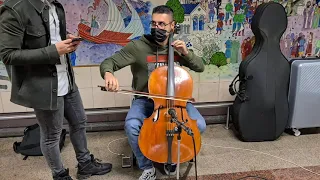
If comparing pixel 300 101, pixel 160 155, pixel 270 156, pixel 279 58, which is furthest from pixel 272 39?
pixel 160 155

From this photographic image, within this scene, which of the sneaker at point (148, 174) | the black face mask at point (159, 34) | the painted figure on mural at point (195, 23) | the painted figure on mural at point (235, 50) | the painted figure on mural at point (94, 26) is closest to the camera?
the black face mask at point (159, 34)

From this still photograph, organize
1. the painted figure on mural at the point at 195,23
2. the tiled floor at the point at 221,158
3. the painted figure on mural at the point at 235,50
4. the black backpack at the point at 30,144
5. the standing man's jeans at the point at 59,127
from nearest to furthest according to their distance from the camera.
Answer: the standing man's jeans at the point at 59,127 → the tiled floor at the point at 221,158 → the black backpack at the point at 30,144 → the painted figure on mural at the point at 195,23 → the painted figure on mural at the point at 235,50

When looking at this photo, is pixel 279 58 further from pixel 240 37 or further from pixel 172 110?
pixel 172 110

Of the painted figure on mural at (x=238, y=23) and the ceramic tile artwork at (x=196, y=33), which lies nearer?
the ceramic tile artwork at (x=196, y=33)

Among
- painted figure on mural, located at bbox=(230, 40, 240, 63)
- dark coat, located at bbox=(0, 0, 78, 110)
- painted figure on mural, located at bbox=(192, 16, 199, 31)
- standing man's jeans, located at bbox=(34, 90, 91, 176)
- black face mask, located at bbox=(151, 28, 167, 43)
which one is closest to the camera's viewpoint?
dark coat, located at bbox=(0, 0, 78, 110)

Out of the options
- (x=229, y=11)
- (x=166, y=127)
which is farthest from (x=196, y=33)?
(x=166, y=127)

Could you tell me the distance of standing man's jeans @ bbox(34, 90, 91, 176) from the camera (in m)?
1.63

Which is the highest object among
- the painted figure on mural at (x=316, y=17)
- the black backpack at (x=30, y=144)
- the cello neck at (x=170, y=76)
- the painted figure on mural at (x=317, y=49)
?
the painted figure on mural at (x=316, y=17)

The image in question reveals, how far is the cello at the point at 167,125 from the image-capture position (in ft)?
5.56

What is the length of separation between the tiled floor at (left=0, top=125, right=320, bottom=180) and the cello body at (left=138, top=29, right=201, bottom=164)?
0.37m

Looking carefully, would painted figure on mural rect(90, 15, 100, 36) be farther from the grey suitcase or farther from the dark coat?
the grey suitcase

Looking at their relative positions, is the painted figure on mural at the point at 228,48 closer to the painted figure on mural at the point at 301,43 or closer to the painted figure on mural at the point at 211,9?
the painted figure on mural at the point at 211,9

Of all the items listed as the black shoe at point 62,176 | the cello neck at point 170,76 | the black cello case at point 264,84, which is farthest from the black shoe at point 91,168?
the black cello case at point 264,84

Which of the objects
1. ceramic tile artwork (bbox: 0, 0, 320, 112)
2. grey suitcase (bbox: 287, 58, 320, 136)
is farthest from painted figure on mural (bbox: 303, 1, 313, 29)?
grey suitcase (bbox: 287, 58, 320, 136)
